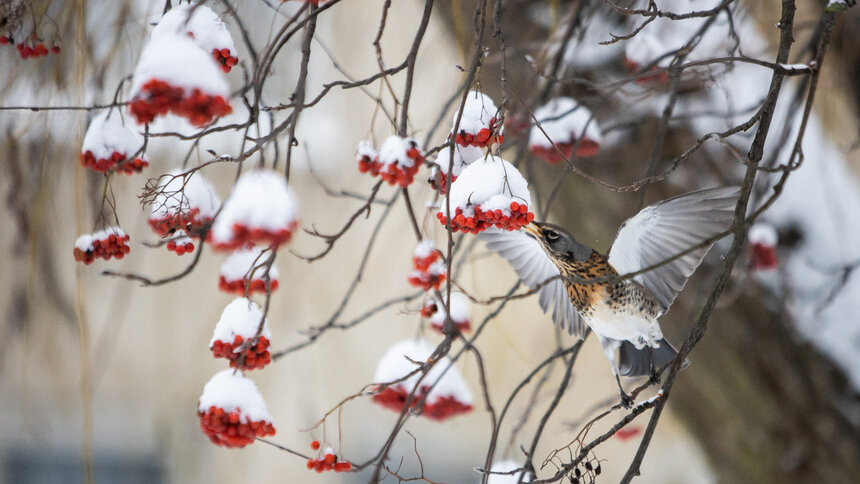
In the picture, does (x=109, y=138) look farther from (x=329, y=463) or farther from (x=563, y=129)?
(x=563, y=129)

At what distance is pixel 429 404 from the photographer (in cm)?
157

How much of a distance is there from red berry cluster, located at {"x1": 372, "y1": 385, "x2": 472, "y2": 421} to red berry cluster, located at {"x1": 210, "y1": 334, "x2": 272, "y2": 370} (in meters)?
0.48

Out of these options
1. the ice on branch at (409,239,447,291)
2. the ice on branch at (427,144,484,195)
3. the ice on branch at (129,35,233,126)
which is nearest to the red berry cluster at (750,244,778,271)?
the ice on branch at (409,239,447,291)

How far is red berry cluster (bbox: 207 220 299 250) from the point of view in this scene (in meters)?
0.59

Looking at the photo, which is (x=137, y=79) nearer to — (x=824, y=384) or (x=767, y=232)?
(x=767, y=232)

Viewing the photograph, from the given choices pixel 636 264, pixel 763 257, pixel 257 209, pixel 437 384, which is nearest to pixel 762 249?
pixel 763 257

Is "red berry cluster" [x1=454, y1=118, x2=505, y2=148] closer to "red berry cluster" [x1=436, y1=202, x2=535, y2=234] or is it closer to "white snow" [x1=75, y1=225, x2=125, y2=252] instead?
"red berry cluster" [x1=436, y1=202, x2=535, y2=234]

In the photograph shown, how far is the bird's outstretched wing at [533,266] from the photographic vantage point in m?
1.70

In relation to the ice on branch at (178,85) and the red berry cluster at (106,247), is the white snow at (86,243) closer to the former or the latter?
the red berry cluster at (106,247)

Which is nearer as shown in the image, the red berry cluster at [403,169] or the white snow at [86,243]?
the red berry cluster at [403,169]

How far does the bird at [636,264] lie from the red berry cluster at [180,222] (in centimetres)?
55

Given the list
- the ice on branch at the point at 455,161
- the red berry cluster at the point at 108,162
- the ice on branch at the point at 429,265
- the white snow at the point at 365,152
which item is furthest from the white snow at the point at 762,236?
the red berry cluster at the point at 108,162

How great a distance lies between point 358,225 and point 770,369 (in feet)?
7.34

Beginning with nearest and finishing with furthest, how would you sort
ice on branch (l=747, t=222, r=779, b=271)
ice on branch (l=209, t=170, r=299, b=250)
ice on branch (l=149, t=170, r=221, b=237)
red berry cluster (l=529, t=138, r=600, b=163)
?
ice on branch (l=209, t=170, r=299, b=250), ice on branch (l=149, t=170, r=221, b=237), red berry cluster (l=529, t=138, r=600, b=163), ice on branch (l=747, t=222, r=779, b=271)
